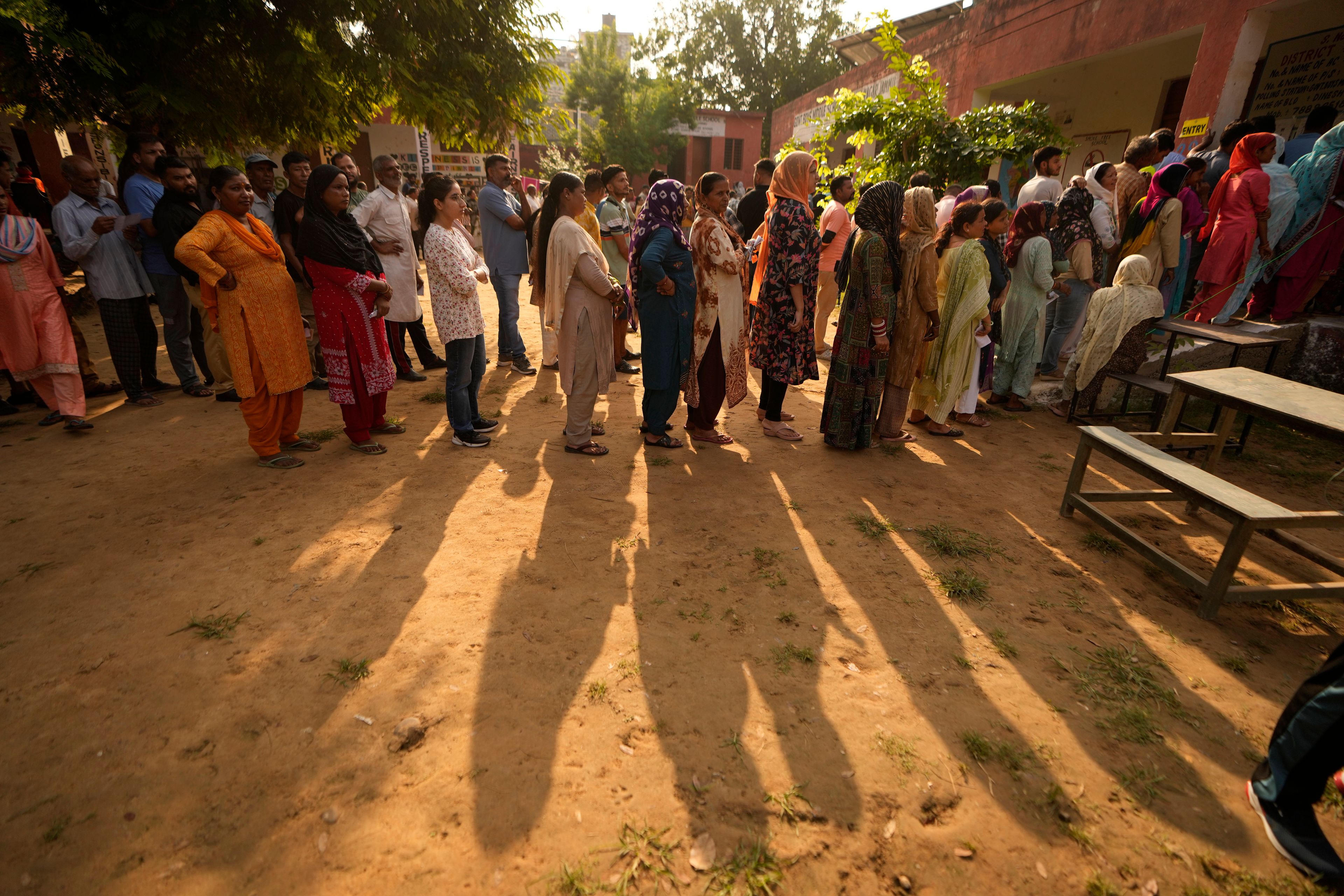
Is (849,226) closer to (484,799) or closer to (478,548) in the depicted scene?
(478,548)

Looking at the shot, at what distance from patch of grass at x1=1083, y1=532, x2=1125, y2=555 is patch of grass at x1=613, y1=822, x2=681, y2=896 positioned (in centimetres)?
277

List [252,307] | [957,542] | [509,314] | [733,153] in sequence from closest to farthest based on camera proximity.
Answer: [957,542] → [252,307] → [509,314] → [733,153]

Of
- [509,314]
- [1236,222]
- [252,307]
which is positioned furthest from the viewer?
[509,314]

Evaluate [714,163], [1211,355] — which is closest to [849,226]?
[1211,355]

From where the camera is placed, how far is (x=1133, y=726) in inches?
85.7

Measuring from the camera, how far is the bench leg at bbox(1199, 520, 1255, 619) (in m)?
2.60

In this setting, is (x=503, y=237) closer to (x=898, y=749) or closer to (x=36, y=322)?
(x=36, y=322)

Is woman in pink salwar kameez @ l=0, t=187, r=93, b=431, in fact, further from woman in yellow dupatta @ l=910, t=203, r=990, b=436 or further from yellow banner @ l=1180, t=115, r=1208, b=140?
yellow banner @ l=1180, t=115, r=1208, b=140

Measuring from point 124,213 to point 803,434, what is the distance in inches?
212

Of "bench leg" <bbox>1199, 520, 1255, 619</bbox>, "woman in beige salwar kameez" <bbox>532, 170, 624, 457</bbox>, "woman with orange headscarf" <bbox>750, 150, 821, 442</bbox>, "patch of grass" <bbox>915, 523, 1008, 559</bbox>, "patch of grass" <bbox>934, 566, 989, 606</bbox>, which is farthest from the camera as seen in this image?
"woman with orange headscarf" <bbox>750, 150, 821, 442</bbox>

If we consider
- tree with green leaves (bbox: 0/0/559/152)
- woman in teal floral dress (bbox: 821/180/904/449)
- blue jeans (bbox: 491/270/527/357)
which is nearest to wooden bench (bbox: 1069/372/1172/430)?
woman in teal floral dress (bbox: 821/180/904/449)

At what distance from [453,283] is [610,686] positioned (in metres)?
2.77

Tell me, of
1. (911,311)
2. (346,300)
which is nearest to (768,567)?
(911,311)

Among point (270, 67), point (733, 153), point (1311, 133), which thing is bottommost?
point (1311, 133)
